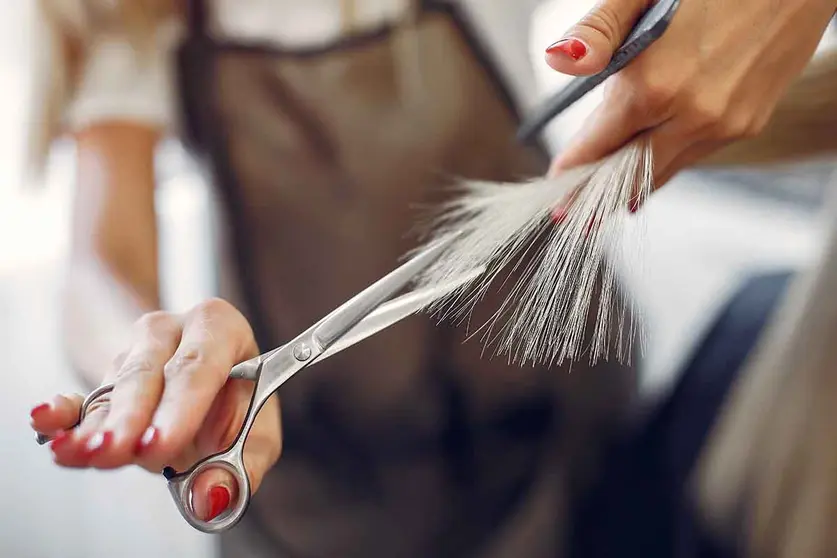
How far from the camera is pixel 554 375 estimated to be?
0.46m

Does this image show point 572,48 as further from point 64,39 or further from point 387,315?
point 64,39

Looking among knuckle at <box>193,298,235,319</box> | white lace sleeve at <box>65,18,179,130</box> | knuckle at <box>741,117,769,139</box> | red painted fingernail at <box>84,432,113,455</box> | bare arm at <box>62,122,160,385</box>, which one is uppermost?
white lace sleeve at <box>65,18,179,130</box>

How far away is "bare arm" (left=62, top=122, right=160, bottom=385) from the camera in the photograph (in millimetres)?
367

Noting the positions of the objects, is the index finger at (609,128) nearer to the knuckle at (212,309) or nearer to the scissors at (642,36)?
the scissors at (642,36)

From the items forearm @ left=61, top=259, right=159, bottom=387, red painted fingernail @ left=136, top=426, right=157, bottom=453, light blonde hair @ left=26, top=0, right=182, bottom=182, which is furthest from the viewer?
light blonde hair @ left=26, top=0, right=182, bottom=182

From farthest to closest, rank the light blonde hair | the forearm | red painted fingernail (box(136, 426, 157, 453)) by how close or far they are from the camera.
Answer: the light blonde hair
the forearm
red painted fingernail (box(136, 426, 157, 453))

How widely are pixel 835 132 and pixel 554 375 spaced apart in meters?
0.24

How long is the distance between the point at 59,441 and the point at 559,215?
0.66 ft

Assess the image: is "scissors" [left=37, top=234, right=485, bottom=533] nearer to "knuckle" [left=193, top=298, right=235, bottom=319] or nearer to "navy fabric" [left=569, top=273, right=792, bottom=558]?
"knuckle" [left=193, top=298, right=235, bottom=319]

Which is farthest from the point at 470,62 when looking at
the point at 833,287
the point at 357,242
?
the point at 833,287

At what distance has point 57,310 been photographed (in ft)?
1.41

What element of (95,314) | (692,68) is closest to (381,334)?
(95,314)

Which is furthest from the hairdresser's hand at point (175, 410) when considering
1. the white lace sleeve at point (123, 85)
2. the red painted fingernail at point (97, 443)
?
the white lace sleeve at point (123, 85)

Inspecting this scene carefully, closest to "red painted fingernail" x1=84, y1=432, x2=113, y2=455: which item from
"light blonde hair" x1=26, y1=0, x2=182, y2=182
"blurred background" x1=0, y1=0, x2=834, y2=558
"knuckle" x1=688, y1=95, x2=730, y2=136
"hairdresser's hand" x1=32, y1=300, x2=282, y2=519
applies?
"hairdresser's hand" x1=32, y1=300, x2=282, y2=519
